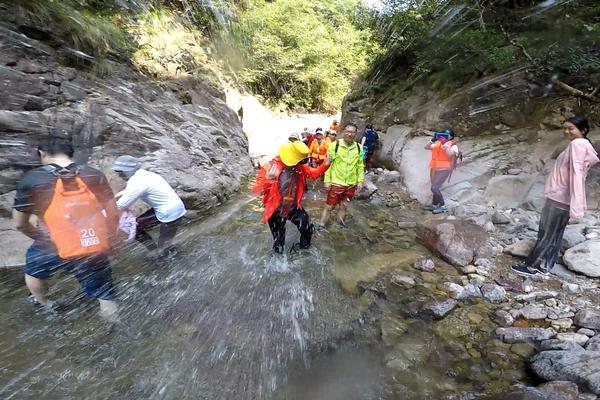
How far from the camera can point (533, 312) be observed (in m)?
4.10

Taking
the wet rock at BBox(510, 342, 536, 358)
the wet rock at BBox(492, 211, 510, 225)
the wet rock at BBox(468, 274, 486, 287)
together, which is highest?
Result: the wet rock at BBox(492, 211, 510, 225)

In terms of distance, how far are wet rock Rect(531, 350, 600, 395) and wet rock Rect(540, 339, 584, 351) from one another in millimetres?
136

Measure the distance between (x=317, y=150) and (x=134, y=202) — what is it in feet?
22.1

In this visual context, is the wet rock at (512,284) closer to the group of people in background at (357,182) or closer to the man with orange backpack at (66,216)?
the group of people in background at (357,182)

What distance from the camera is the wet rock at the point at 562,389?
107 inches

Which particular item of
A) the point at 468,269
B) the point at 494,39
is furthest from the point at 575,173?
the point at 494,39

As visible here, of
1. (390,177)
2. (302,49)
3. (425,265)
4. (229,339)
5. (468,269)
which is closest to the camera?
(229,339)

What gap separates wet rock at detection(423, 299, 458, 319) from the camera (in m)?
4.14

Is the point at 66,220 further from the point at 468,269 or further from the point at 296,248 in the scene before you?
the point at 468,269

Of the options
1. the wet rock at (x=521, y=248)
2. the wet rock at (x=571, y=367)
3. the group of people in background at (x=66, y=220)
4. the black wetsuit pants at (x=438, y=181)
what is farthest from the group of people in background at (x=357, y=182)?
the black wetsuit pants at (x=438, y=181)

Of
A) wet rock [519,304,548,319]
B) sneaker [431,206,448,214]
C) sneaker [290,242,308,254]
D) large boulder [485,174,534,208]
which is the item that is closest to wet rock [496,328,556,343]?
wet rock [519,304,548,319]

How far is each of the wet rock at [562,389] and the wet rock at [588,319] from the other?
4.18 ft

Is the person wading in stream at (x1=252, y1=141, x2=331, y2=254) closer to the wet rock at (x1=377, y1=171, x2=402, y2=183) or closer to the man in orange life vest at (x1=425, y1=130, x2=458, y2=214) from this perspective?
the man in orange life vest at (x1=425, y1=130, x2=458, y2=214)

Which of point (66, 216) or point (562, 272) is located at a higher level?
point (66, 216)
